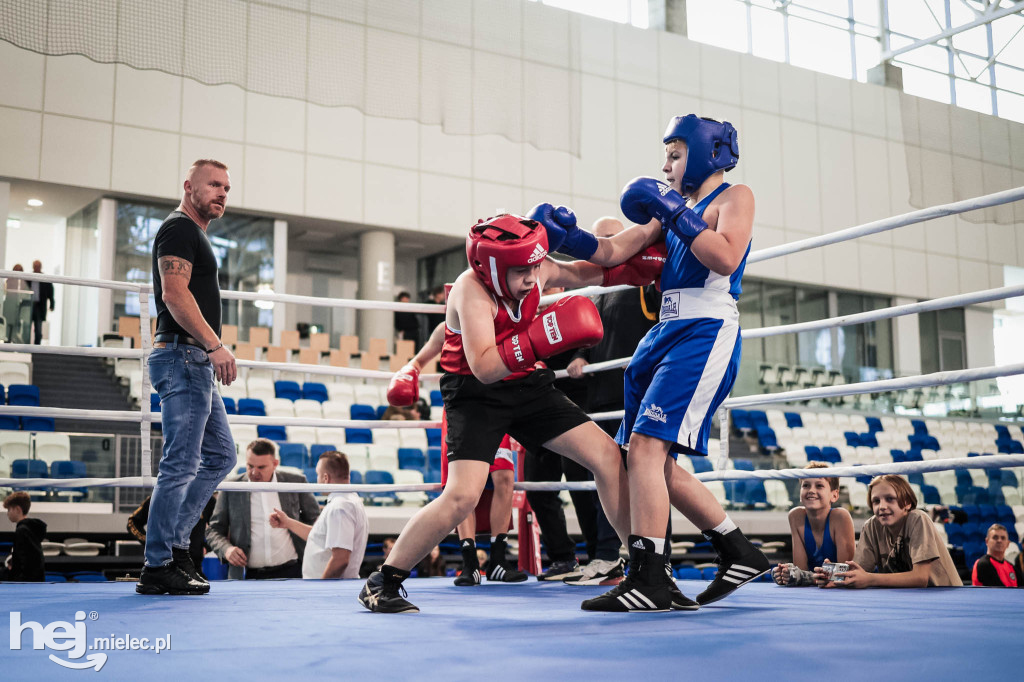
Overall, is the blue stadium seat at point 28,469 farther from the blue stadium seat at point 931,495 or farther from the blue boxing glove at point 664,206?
the blue stadium seat at point 931,495

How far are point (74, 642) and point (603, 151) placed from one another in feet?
40.3

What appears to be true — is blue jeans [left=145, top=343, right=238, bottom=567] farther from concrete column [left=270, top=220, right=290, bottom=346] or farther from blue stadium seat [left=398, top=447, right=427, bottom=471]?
concrete column [left=270, top=220, right=290, bottom=346]

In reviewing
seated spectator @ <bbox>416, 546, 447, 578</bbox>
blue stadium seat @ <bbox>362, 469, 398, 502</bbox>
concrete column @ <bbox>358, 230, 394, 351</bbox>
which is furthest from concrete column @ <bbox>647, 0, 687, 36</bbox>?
seated spectator @ <bbox>416, 546, 447, 578</bbox>

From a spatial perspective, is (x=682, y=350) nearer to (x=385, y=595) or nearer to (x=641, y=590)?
(x=641, y=590)

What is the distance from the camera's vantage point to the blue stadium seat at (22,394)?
26.6 feet

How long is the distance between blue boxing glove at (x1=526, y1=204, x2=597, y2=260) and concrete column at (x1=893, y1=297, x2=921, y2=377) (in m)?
14.2

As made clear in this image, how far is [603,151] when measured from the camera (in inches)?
Answer: 521

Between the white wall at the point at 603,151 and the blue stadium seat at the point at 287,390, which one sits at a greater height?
the white wall at the point at 603,151

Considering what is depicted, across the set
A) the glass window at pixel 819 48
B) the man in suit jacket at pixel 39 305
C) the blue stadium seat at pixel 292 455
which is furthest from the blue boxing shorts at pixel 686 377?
the glass window at pixel 819 48

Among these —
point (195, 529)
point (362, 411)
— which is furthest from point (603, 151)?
point (195, 529)

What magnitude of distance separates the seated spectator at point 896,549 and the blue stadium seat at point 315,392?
7.48m

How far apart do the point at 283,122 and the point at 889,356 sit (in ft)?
33.4

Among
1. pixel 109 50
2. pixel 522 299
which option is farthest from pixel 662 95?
pixel 522 299

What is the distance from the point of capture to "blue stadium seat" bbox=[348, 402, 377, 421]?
9.80 meters
